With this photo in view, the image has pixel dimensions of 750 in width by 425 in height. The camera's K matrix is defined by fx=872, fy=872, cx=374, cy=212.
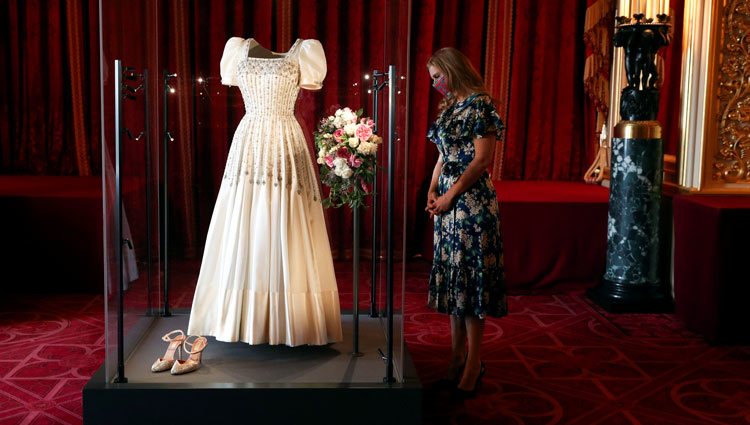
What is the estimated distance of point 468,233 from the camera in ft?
11.0

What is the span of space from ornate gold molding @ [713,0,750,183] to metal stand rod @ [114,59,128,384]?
10.8 feet

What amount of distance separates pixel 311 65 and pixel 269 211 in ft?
1.92

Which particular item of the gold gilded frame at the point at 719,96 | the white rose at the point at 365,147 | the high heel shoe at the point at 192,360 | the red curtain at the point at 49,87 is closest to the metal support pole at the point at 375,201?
the white rose at the point at 365,147

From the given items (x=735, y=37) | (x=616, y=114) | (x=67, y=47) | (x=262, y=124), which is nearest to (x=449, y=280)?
(x=262, y=124)

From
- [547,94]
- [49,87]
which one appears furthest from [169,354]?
[547,94]

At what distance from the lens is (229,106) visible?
3410 millimetres

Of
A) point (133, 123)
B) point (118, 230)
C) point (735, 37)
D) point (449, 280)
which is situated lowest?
point (449, 280)

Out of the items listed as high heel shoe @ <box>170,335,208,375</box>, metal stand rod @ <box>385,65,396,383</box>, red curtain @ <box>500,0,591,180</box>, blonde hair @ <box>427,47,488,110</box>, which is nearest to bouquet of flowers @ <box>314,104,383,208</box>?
metal stand rod @ <box>385,65,396,383</box>

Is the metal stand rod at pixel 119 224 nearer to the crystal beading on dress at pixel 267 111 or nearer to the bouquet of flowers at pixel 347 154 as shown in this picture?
the crystal beading on dress at pixel 267 111

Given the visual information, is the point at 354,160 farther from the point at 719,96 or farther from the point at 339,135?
the point at 719,96

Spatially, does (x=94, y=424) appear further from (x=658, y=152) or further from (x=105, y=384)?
(x=658, y=152)

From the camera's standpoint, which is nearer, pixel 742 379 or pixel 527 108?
pixel 742 379

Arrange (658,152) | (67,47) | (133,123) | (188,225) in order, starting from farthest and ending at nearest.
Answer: (67,47) < (658,152) < (188,225) < (133,123)

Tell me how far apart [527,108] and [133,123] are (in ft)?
12.7
